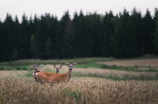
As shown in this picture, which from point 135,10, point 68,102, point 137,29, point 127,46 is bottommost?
point 68,102

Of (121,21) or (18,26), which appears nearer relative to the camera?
(121,21)

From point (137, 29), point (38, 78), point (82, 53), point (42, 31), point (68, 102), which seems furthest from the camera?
point (42, 31)

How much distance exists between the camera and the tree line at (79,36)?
62312 mm

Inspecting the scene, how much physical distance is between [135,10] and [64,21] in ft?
64.8

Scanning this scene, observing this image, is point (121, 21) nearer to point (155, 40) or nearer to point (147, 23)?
point (147, 23)

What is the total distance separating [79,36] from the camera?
69.4m

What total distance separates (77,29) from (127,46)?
1562cm

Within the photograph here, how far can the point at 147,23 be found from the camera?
6406 cm

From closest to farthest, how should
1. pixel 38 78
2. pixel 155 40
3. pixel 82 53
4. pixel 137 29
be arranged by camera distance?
pixel 38 78 → pixel 155 40 → pixel 137 29 → pixel 82 53

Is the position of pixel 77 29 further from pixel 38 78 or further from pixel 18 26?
pixel 38 78

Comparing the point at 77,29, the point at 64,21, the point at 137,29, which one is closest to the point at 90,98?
the point at 137,29

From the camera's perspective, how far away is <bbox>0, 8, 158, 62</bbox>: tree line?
62.3 m

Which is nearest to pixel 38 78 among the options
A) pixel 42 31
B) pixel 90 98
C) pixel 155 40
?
pixel 90 98

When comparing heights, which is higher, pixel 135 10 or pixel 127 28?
pixel 135 10
